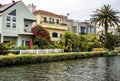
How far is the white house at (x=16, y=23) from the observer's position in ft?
142

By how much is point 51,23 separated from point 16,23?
41.8 ft

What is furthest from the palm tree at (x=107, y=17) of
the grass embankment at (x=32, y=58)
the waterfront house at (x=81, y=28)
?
the grass embankment at (x=32, y=58)

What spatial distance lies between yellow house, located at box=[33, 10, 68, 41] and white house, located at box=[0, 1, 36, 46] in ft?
19.5

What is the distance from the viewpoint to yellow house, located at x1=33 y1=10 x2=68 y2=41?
55359mm

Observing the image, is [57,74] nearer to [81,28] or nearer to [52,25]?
[52,25]

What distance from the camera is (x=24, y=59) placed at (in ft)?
107

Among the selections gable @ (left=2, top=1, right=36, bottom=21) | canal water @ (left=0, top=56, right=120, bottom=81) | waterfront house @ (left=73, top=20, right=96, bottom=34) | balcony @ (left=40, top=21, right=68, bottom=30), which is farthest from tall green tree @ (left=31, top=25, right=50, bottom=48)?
waterfront house @ (left=73, top=20, right=96, bottom=34)

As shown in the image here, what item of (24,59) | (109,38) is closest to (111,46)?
(109,38)

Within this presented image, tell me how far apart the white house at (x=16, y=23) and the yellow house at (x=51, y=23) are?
5.94 metres

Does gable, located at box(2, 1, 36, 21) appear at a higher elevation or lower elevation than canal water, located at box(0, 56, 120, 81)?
higher

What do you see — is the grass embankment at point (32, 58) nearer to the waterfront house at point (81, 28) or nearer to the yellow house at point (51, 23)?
the yellow house at point (51, 23)

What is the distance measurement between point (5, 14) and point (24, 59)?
13947mm

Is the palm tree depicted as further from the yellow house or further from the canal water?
the canal water

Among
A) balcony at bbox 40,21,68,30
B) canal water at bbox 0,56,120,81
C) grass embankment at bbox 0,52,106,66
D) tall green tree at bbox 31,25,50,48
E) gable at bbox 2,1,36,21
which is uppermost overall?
gable at bbox 2,1,36,21
